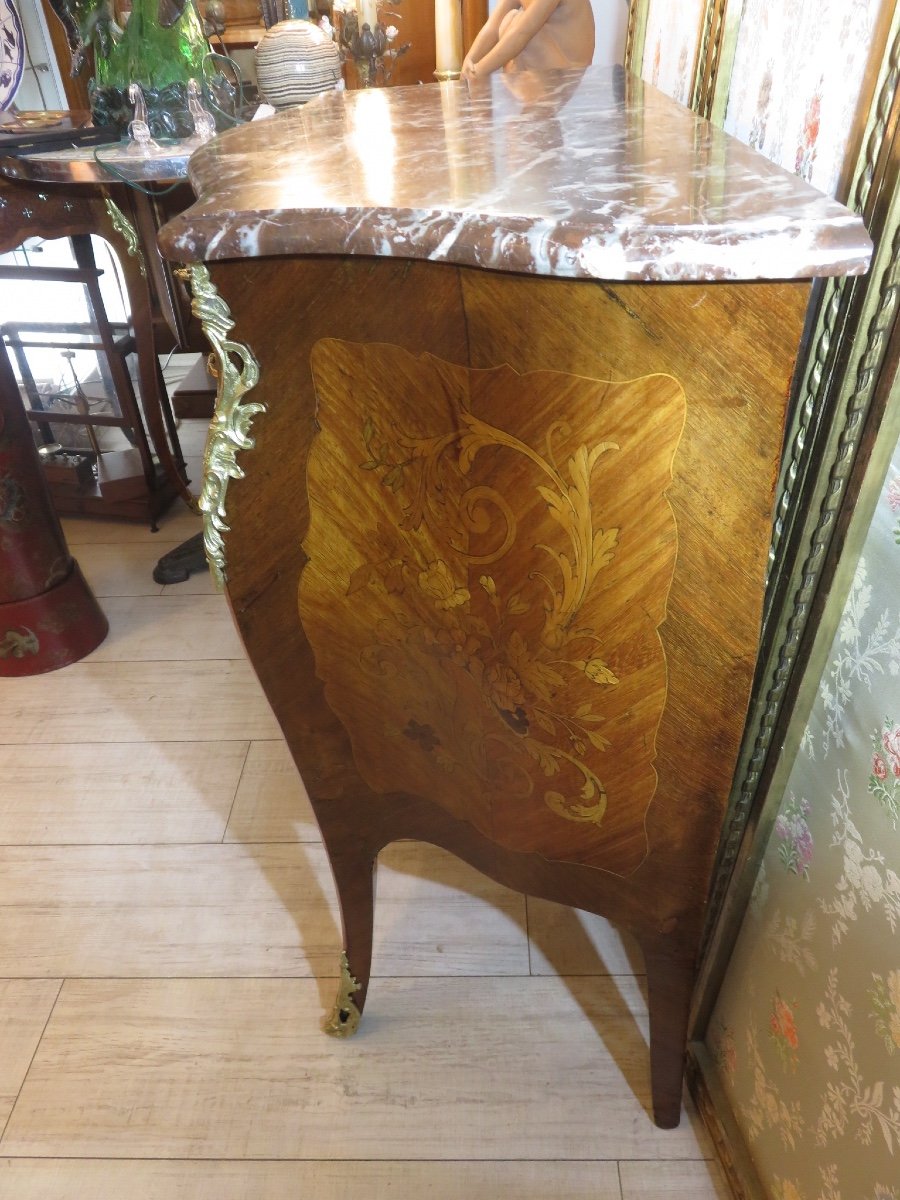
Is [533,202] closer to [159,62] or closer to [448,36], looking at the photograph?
[159,62]

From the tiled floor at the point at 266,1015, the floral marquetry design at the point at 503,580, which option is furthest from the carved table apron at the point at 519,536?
the tiled floor at the point at 266,1015

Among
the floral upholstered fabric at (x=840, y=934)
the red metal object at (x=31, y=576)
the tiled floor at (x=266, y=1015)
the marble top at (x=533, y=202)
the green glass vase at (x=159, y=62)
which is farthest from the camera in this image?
the red metal object at (x=31, y=576)

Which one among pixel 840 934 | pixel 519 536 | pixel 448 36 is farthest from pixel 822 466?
pixel 448 36

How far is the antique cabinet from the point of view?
0.48 metres

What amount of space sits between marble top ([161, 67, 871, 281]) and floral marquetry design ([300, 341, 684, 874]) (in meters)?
0.08

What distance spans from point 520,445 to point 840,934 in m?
0.50

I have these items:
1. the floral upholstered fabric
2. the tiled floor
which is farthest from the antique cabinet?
the tiled floor

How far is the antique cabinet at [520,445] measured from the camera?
1.57ft

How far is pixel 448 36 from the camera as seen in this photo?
1693 millimetres

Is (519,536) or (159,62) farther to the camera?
(159,62)

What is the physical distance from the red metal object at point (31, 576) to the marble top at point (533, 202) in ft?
3.52

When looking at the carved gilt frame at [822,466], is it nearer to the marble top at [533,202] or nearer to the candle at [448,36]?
the marble top at [533,202]

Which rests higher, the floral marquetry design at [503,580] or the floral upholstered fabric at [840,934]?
the floral marquetry design at [503,580]

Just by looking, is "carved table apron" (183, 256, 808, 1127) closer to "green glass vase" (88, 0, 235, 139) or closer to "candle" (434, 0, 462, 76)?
"green glass vase" (88, 0, 235, 139)
